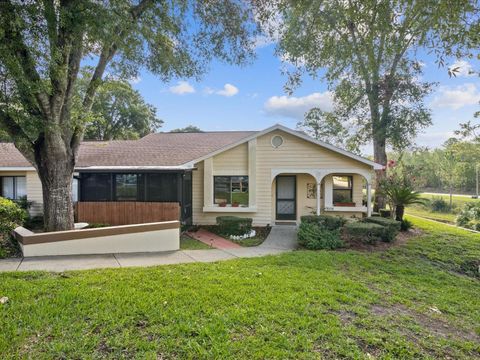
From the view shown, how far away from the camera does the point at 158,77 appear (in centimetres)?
1008

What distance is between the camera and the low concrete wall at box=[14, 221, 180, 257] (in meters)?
6.78

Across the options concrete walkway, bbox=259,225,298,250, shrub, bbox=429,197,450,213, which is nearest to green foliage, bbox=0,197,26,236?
concrete walkway, bbox=259,225,298,250

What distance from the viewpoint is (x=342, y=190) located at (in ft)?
41.9

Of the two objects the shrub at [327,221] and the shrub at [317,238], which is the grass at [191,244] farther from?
Answer: the shrub at [327,221]

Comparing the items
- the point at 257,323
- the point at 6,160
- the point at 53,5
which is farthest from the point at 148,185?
the point at 257,323

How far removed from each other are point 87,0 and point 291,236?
941 centimetres

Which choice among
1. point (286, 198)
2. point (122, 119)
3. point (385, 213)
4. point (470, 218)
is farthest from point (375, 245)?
point (122, 119)

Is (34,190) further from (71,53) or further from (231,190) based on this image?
(231,190)

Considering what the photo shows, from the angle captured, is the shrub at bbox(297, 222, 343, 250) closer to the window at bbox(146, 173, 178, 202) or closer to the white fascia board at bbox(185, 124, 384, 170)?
the white fascia board at bbox(185, 124, 384, 170)

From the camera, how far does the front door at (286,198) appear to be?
1310 cm

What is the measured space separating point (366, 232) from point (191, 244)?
18.9 ft

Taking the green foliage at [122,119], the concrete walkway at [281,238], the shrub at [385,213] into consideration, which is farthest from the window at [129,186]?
the green foliage at [122,119]

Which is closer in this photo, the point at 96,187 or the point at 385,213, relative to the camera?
the point at 96,187

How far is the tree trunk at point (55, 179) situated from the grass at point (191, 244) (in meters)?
3.32
